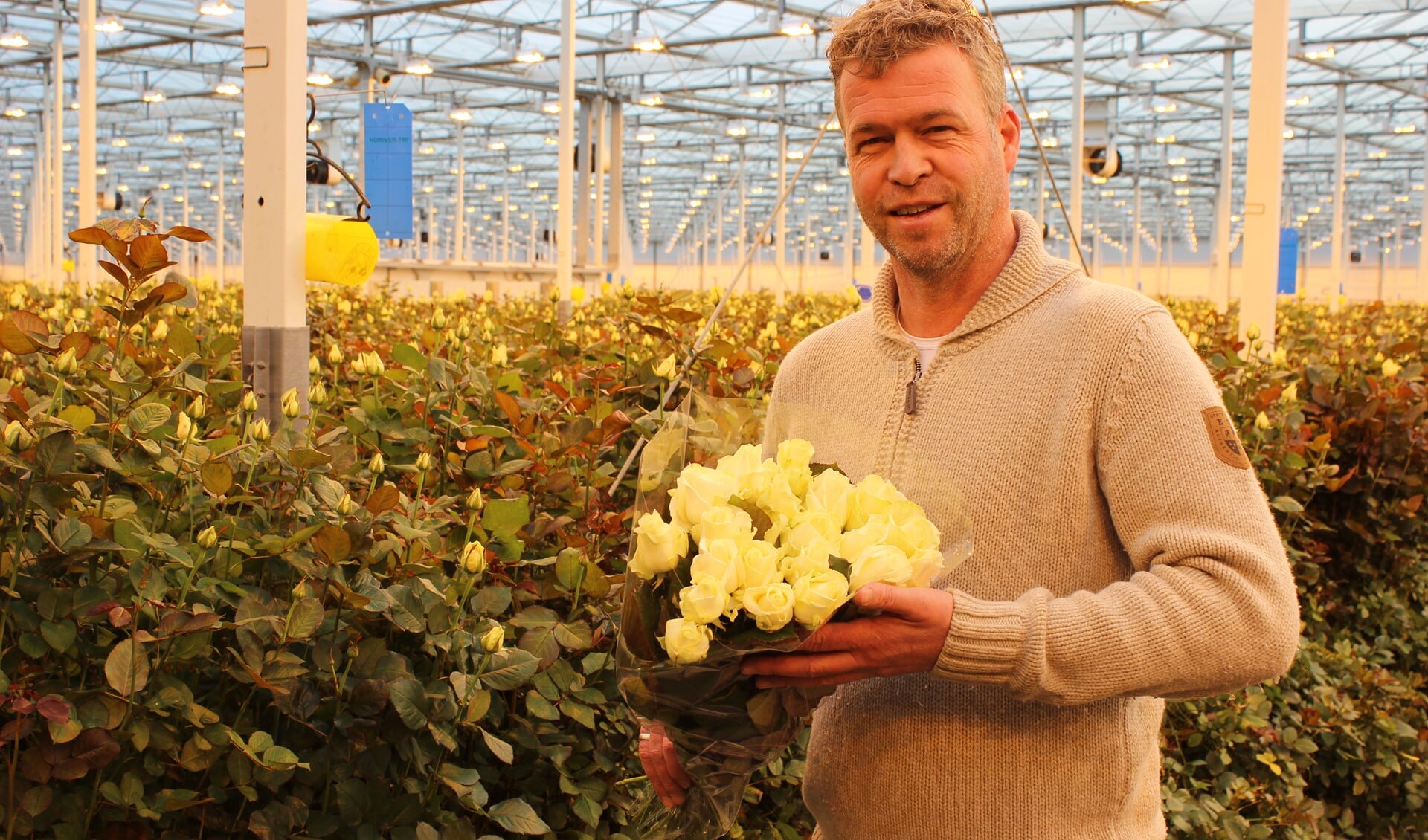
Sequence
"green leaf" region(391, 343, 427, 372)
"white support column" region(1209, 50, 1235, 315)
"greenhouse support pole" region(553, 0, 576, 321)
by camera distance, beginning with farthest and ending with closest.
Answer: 1. "greenhouse support pole" region(553, 0, 576, 321)
2. "white support column" region(1209, 50, 1235, 315)
3. "green leaf" region(391, 343, 427, 372)

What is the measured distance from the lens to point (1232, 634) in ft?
4.25

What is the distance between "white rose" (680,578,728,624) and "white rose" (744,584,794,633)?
2 centimetres

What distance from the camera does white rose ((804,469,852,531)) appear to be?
1.28 meters

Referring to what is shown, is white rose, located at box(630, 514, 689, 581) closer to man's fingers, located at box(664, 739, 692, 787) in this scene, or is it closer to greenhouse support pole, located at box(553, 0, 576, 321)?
man's fingers, located at box(664, 739, 692, 787)

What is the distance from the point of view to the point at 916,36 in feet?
4.87

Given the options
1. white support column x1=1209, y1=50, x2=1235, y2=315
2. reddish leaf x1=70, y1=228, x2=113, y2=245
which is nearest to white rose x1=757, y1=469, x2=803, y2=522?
reddish leaf x1=70, y1=228, x2=113, y2=245

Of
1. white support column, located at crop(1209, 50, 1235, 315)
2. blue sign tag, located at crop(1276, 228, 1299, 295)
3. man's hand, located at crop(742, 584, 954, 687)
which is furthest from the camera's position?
blue sign tag, located at crop(1276, 228, 1299, 295)

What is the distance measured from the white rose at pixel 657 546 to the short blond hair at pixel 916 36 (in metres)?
0.64

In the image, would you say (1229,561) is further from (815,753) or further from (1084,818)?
(815,753)

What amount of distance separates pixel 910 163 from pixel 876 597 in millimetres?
565

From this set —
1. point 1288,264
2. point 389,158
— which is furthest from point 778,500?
point 1288,264

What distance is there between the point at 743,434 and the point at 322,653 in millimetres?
618

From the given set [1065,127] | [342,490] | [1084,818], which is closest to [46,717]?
[342,490]

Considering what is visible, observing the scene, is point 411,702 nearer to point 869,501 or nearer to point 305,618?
point 305,618
